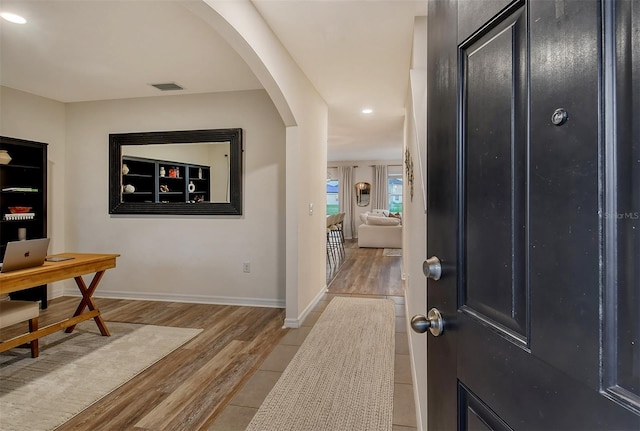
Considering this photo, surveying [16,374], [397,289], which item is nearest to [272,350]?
[16,374]

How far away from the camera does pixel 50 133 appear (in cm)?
423

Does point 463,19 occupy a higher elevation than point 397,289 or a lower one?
higher

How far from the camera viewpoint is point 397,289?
4.61 m

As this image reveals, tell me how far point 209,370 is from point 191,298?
188cm

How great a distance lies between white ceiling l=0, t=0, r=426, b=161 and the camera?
2.31m

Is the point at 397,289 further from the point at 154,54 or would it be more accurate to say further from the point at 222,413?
the point at 154,54

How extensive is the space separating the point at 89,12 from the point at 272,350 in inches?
110

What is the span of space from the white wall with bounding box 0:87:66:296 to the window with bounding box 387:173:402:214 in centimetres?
831

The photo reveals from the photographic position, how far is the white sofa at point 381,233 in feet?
28.0

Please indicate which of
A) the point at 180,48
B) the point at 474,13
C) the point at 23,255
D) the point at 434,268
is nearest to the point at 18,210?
the point at 23,255

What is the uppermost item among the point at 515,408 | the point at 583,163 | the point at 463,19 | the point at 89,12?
the point at 89,12

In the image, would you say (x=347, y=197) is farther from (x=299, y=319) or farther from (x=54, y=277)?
(x=54, y=277)

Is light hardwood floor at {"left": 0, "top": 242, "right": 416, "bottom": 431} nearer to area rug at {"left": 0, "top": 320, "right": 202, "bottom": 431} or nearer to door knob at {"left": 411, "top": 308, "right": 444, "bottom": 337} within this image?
area rug at {"left": 0, "top": 320, "right": 202, "bottom": 431}

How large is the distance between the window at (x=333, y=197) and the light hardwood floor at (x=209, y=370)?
274 inches
